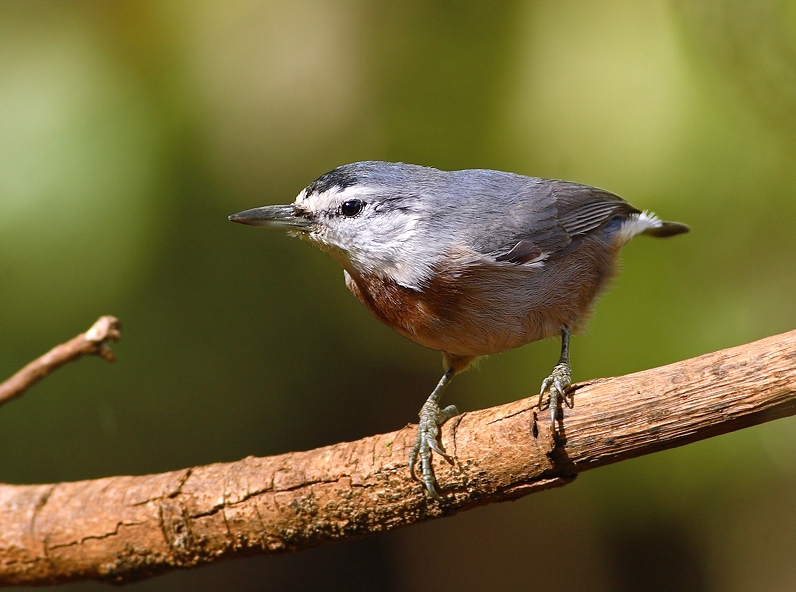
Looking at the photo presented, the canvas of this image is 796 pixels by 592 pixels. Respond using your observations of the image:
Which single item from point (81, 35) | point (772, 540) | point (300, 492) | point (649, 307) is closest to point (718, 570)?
point (772, 540)

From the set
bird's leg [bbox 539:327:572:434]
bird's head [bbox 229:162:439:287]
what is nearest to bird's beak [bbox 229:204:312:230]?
bird's head [bbox 229:162:439:287]

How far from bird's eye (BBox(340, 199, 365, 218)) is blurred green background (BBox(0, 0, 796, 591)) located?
185 centimetres

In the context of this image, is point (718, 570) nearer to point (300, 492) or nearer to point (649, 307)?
point (649, 307)

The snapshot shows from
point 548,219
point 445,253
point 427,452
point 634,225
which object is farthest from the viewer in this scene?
point 634,225

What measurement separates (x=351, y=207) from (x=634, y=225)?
1469mm

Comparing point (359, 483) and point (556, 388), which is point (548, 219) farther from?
point (359, 483)

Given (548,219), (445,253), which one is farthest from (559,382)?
(548,219)

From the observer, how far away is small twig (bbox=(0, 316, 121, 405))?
283cm

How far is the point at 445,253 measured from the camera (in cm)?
279

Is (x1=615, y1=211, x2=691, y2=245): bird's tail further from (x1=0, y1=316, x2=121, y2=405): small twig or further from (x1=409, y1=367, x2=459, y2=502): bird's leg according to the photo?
(x1=0, y1=316, x2=121, y2=405): small twig

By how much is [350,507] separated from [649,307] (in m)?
2.40

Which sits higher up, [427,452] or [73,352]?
[73,352]

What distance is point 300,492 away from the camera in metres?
2.66

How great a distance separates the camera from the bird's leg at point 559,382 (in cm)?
227
